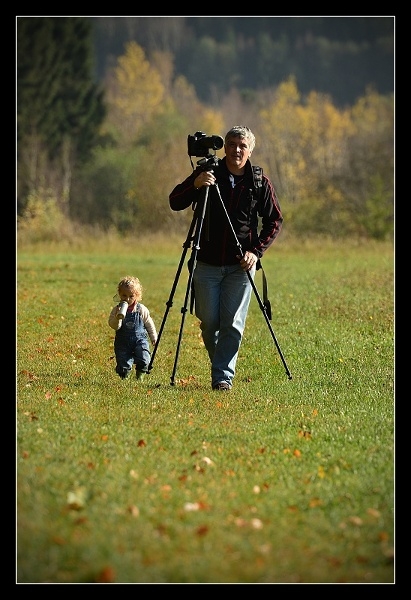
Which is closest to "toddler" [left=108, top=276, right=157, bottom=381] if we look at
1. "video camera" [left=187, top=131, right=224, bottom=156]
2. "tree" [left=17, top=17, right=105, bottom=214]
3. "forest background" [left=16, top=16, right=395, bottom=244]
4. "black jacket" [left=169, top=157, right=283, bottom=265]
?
"black jacket" [left=169, top=157, right=283, bottom=265]

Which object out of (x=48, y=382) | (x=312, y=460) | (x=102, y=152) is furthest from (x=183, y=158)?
(x=312, y=460)

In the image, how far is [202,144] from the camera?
31.2ft

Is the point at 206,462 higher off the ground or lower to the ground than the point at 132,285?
lower

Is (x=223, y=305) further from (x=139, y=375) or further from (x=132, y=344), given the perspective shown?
(x=139, y=375)

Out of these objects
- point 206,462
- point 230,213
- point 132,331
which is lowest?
point 206,462

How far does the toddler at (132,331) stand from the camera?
1022cm

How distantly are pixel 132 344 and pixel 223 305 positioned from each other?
1085mm

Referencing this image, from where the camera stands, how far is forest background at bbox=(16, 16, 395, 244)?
140 ft

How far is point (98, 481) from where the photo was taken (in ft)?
22.0

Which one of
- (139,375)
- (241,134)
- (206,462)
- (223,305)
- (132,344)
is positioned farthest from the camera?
(139,375)

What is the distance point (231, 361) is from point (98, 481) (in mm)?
3436

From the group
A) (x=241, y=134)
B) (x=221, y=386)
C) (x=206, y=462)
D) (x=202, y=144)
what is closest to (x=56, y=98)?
(x=202, y=144)

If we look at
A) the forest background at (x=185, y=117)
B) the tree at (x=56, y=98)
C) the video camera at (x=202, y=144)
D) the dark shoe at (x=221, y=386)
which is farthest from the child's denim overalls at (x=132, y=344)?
the tree at (x=56, y=98)
